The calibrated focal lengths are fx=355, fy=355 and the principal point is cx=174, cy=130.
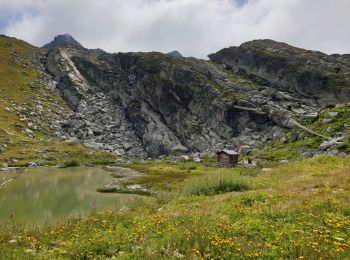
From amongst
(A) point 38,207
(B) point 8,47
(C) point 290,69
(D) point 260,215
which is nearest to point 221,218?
(D) point 260,215

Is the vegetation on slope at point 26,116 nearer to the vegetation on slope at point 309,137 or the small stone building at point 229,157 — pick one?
the small stone building at point 229,157

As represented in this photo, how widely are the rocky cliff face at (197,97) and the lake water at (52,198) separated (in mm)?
53799

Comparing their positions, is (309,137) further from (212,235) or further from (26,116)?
(26,116)

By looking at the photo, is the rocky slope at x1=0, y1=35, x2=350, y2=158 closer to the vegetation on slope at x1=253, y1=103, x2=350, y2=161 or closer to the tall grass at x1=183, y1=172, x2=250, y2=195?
the vegetation on slope at x1=253, y1=103, x2=350, y2=161

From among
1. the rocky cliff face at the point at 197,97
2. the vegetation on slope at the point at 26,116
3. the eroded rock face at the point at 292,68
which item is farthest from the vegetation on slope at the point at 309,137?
the vegetation on slope at the point at 26,116

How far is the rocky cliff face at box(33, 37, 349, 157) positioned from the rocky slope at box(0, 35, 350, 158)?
1.09 feet

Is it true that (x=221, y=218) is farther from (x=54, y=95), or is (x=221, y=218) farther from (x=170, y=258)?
(x=54, y=95)

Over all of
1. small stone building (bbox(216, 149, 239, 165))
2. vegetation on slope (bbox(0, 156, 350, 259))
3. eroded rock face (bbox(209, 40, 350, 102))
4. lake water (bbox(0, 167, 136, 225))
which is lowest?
lake water (bbox(0, 167, 136, 225))

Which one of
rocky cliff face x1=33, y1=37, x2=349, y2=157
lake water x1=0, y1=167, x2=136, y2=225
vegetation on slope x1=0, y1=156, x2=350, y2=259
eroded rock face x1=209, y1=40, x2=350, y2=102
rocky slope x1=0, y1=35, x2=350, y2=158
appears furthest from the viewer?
eroded rock face x1=209, y1=40, x2=350, y2=102

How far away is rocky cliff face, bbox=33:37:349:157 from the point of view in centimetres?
11775

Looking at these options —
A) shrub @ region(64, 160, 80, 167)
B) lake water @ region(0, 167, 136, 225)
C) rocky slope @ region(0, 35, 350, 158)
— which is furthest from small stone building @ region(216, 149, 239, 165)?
shrub @ region(64, 160, 80, 167)

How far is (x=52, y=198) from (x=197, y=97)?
9282 cm

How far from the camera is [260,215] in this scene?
17422mm

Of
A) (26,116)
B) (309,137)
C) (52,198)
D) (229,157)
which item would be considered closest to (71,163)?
(229,157)
